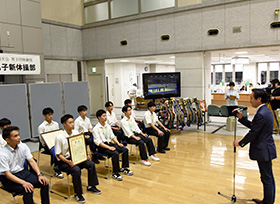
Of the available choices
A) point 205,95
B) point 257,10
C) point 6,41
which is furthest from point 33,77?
point 257,10

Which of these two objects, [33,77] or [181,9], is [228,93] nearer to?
[181,9]

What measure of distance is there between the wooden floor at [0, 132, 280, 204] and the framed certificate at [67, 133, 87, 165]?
624mm

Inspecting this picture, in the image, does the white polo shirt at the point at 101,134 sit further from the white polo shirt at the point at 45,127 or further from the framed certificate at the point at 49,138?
the white polo shirt at the point at 45,127

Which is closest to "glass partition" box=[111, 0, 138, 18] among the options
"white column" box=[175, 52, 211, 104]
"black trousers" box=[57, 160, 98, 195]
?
"white column" box=[175, 52, 211, 104]

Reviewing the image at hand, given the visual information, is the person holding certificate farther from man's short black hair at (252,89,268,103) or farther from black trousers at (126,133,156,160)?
man's short black hair at (252,89,268,103)

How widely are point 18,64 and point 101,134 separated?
371cm

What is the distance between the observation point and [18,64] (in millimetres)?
6875

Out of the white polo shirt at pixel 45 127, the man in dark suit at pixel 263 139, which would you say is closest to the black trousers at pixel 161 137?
the white polo shirt at pixel 45 127

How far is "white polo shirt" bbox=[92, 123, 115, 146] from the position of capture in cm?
466

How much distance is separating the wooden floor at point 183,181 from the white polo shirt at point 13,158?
84 centimetres

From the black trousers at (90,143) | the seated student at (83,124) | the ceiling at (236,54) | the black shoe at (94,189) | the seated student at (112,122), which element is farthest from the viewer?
the ceiling at (236,54)

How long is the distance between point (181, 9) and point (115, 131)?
5.13 m

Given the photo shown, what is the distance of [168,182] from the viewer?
4.49 meters

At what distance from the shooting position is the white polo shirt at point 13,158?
3289 mm
